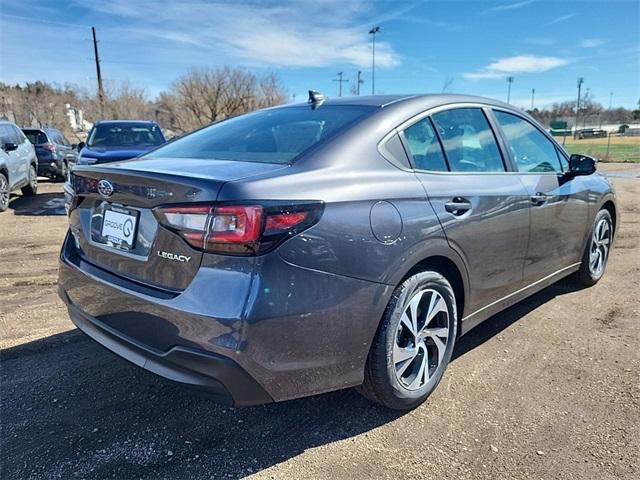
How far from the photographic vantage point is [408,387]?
2.55 metres

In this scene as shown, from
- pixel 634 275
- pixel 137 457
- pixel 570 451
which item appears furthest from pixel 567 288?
pixel 137 457

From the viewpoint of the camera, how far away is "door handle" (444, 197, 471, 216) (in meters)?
2.61

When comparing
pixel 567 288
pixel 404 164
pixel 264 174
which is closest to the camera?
pixel 264 174

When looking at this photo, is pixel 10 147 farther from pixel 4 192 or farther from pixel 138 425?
pixel 138 425

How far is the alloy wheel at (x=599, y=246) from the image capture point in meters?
4.47

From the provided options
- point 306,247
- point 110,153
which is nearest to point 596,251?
point 306,247

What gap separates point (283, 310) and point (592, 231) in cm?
352

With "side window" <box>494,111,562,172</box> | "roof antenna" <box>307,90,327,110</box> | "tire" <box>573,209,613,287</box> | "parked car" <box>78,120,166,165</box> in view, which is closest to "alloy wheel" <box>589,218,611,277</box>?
"tire" <box>573,209,613,287</box>

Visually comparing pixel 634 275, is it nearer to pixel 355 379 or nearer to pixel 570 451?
pixel 570 451

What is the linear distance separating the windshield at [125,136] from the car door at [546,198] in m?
7.95

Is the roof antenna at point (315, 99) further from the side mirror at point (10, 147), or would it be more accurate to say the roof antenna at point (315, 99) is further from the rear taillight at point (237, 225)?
the side mirror at point (10, 147)

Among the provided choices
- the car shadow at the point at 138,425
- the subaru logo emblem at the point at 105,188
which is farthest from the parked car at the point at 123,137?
the subaru logo emblem at the point at 105,188

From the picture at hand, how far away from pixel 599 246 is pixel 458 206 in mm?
2754

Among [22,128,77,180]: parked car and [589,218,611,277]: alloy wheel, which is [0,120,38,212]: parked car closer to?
[22,128,77,180]: parked car
